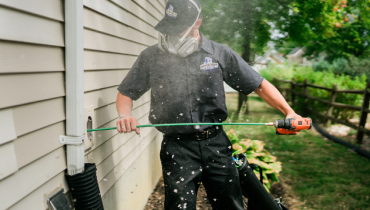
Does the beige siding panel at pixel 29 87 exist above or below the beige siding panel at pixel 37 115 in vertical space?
above

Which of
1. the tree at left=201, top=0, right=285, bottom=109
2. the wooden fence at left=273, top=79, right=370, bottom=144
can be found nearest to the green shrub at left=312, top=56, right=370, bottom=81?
the wooden fence at left=273, top=79, right=370, bottom=144

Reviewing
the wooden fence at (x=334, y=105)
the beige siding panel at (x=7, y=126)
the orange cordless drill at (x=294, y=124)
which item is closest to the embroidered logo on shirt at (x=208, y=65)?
the orange cordless drill at (x=294, y=124)

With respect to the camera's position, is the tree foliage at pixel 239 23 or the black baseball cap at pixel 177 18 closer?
the black baseball cap at pixel 177 18

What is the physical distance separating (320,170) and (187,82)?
3.76m

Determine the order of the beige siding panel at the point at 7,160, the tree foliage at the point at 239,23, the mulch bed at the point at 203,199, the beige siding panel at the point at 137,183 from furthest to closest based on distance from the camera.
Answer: the tree foliage at the point at 239,23 → the mulch bed at the point at 203,199 → the beige siding panel at the point at 137,183 → the beige siding panel at the point at 7,160

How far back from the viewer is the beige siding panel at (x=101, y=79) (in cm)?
185

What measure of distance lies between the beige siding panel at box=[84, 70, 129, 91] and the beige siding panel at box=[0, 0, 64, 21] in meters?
0.45

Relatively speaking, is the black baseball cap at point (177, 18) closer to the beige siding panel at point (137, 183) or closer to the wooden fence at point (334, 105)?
the beige siding panel at point (137, 183)

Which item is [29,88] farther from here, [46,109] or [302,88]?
[302,88]

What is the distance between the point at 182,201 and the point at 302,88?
8898 mm

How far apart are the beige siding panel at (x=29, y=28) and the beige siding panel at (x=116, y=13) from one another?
43 cm

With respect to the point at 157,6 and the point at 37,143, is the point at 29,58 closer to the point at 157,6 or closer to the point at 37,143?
the point at 37,143

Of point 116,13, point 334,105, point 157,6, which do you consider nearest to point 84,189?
point 116,13

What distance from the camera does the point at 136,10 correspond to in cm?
297
